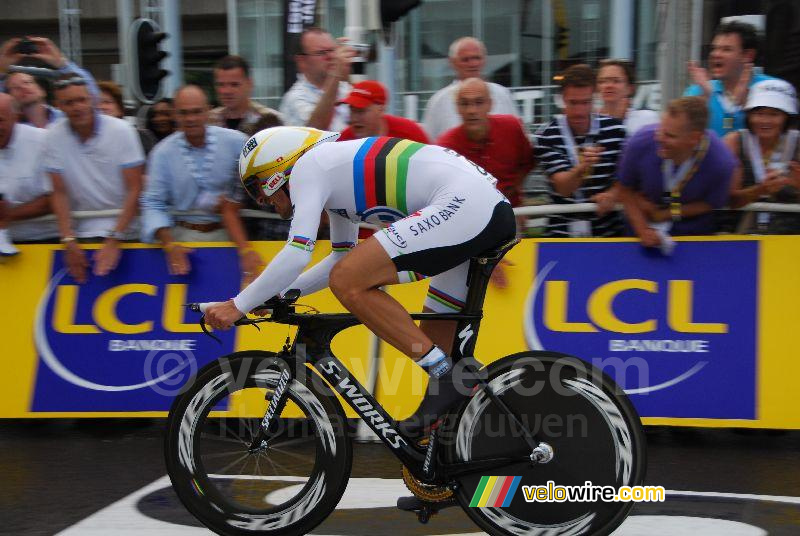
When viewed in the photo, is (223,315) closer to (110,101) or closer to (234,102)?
(234,102)

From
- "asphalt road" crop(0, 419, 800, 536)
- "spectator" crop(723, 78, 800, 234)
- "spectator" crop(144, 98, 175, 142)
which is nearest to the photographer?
"asphalt road" crop(0, 419, 800, 536)

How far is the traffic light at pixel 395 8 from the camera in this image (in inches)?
316

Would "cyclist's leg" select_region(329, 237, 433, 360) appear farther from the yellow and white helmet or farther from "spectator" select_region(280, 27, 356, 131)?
"spectator" select_region(280, 27, 356, 131)

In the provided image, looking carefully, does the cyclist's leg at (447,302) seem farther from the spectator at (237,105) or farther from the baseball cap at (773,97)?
the spectator at (237,105)

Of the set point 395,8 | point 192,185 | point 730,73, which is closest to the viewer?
point 192,185

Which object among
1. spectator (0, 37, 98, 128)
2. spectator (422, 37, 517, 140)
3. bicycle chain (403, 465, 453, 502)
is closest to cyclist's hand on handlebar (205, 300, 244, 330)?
bicycle chain (403, 465, 453, 502)

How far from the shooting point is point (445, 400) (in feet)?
14.2

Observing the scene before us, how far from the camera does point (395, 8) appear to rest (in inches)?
318

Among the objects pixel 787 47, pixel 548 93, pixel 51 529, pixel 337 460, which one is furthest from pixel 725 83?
pixel 548 93

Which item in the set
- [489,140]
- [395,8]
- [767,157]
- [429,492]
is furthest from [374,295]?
[395,8]

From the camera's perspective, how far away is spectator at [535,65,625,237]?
6.74 metres

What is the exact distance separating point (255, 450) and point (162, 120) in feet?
15.0

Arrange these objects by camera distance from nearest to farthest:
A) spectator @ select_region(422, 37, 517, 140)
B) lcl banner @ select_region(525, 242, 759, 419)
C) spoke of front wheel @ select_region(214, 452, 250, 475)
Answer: spoke of front wheel @ select_region(214, 452, 250, 475)
lcl banner @ select_region(525, 242, 759, 419)
spectator @ select_region(422, 37, 517, 140)

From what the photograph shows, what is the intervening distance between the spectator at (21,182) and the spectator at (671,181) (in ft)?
12.4
